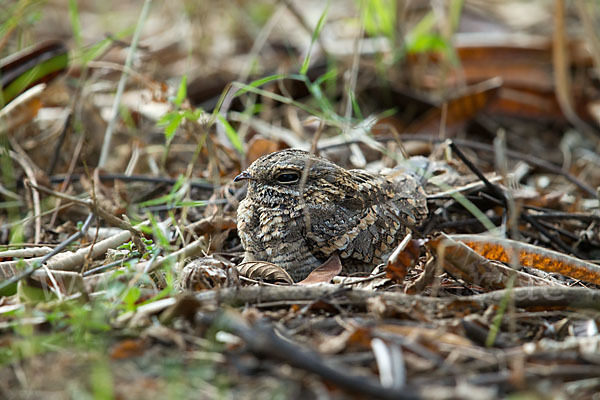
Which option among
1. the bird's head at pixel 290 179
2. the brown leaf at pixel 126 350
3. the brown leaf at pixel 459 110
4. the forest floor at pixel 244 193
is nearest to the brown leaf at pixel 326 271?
the forest floor at pixel 244 193

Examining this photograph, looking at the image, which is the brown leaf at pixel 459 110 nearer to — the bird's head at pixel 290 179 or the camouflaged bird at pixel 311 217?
the camouflaged bird at pixel 311 217

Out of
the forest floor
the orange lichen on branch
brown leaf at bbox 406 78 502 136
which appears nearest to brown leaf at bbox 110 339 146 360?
the forest floor

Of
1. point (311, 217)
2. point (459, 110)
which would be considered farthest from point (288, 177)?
point (459, 110)

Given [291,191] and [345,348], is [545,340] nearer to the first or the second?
[345,348]

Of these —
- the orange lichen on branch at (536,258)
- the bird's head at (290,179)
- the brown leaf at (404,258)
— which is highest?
the bird's head at (290,179)

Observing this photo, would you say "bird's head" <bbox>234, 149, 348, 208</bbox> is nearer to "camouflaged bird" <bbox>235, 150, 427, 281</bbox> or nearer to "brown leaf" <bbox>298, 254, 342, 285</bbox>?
"camouflaged bird" <bbox>235, 150, 427, 281</bbox>

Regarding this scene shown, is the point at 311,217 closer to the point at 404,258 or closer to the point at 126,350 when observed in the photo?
the point at 404,258
